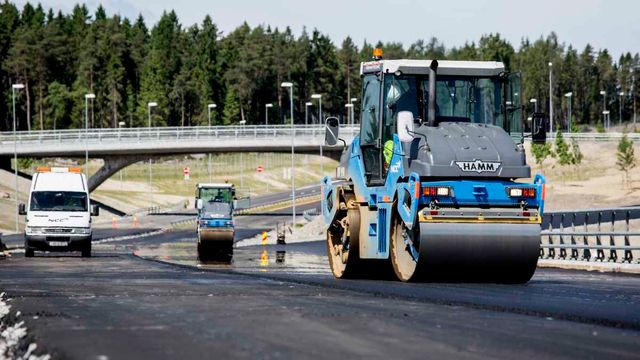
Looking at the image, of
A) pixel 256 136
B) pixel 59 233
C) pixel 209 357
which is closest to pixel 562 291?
pixel 209 357

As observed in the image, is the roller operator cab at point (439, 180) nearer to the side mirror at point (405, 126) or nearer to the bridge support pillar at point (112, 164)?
the side mirror at point (405, 126)

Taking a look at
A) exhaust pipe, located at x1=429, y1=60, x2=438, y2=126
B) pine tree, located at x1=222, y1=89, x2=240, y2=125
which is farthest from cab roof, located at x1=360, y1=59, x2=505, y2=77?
pine tree, located at x1=222, y1=89, x2=240, y2=125

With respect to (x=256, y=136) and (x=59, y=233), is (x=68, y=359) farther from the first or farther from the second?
(x=256, y=136)

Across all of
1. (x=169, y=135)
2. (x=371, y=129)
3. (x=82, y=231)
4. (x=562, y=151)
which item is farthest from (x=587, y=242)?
(x=562, y=151)

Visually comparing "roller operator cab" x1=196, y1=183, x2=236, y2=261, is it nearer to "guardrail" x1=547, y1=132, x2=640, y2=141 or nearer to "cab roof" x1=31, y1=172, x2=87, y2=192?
"cab roof" x1=31, y1=172, x2=87, y2=192

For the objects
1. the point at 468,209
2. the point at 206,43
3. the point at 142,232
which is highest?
the point at 206,43

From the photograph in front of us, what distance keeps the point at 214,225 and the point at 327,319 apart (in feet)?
119

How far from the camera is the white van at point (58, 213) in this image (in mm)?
37688

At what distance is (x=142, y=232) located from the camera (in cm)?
8188

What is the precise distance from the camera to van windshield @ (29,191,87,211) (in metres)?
Result: 38.3

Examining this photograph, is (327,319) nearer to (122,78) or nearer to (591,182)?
(591,182)

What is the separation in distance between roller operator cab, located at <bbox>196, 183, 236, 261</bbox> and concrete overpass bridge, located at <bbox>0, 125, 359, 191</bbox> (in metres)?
44.6

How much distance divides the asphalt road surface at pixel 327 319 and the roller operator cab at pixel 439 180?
0.61 metres

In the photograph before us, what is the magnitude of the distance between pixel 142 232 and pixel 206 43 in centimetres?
11636
